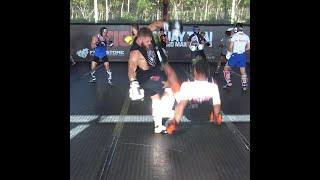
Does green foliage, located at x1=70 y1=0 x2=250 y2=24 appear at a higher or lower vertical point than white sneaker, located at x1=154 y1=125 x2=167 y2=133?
higher

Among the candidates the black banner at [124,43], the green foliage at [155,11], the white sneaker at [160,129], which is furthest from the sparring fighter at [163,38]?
the white sneaker at [160,129]

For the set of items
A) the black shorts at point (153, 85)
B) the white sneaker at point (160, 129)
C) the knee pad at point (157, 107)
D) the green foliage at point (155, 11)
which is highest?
the green foliage at point (155, 11)

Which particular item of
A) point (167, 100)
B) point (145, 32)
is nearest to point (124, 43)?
point (167, 100)

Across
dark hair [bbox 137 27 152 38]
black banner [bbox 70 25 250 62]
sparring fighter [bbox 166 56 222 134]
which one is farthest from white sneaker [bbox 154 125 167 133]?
black banner [bbox 70 25 250 62]

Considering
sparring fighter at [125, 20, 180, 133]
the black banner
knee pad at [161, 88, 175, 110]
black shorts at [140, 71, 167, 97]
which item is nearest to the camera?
sparring fighter at [125, 20, 180, 133]

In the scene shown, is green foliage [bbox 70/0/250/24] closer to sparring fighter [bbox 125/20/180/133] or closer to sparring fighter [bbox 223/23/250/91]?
sparring fighter [bbox 223/23/250/91]

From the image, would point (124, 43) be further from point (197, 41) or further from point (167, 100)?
point (167, 100)

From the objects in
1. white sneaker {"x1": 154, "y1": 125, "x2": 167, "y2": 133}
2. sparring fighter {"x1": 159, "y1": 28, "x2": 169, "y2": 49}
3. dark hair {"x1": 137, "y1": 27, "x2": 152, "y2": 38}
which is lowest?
white sneaker {"x1": 154, "y1": 125, "x2": 167, "y2": 133}

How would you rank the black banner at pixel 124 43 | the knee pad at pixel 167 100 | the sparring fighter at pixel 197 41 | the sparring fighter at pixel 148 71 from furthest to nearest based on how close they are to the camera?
the black banner at pixel 124 43 → the sparring fighter at pixel 197 41 → the knee pad at pixel 167 100 → the sparring fighter at pixel 148 71

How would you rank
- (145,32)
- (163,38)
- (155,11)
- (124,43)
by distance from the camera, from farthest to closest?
(155,11) → (124,43) → (163,38) → (145,32)

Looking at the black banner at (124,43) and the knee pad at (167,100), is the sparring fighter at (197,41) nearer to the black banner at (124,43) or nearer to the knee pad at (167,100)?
the black banner at (124,43)

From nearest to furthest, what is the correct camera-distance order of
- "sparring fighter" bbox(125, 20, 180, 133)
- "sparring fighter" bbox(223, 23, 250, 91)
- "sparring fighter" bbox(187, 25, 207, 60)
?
"sparring fighter" bbox(125, 20, 180, 133) → "sparring fighter" bbox(223, 23, 250, 91) → "sparring fighter" bbox(187, 25, 207, 60)

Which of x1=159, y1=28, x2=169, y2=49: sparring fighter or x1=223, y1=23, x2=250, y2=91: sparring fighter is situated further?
x1=159, y1=28, x2=169, y2=49: sparring fighter

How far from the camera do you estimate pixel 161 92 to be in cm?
924
